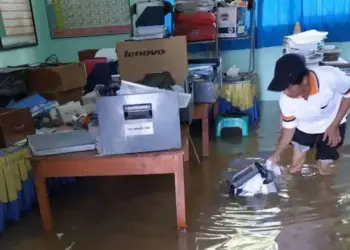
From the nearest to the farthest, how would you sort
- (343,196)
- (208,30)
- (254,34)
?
(343,196) < (208,30) < (254,34)

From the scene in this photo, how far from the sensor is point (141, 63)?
301 cm

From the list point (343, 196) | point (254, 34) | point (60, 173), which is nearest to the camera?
point (60, 173)

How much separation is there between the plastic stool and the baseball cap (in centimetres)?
151

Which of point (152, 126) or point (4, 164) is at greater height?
point (152, 126)

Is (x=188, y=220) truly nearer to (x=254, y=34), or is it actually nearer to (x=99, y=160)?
(x=99, y=160)

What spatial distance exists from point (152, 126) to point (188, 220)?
2.00 feet

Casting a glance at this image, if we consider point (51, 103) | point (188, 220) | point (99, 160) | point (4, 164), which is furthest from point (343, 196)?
point (51, 103)

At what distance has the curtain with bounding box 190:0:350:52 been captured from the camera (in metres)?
Answer: 4.34

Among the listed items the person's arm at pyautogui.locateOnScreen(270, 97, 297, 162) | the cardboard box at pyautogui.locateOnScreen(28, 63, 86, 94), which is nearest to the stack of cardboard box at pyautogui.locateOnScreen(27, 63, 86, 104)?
the cardboard box at pyautogui.locateOnScreen(28, 63, 86, 94)

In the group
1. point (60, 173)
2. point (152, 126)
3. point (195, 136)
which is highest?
point (152, 126)

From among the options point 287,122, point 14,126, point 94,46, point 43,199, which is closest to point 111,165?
point 43,199

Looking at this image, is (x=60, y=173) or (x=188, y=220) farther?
(x=188, y=220)

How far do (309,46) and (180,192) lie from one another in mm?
2390

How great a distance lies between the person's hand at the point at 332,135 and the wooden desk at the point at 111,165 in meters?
1.01
